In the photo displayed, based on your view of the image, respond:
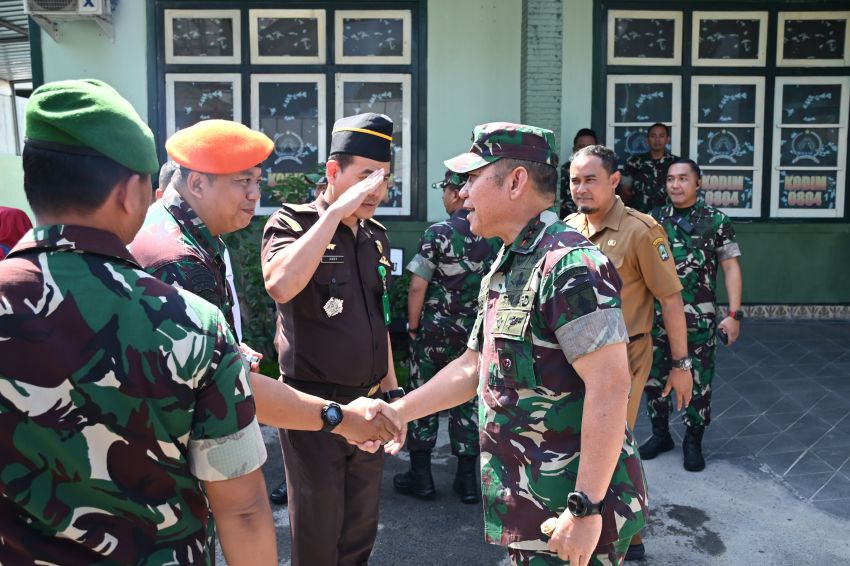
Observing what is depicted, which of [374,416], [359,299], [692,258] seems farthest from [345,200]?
[692,258]

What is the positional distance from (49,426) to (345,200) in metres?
1.61

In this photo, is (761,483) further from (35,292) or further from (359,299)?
(35,292)

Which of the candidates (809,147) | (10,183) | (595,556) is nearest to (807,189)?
(809,147)

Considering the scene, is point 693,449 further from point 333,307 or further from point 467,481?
point 333,307

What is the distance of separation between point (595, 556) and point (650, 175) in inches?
261

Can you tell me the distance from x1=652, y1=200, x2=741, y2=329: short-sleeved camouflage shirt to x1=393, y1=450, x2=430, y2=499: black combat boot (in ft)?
6.54

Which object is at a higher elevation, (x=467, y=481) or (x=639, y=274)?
(x=639, y=274)

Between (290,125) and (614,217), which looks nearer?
(614,217)

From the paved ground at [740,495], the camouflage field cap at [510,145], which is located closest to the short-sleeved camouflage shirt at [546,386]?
the camouflage field cap at [510,145]

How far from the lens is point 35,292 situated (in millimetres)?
1260

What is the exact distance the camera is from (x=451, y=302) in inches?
182

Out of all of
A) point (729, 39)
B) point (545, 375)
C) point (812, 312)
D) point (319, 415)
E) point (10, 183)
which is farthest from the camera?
point (10, 183)

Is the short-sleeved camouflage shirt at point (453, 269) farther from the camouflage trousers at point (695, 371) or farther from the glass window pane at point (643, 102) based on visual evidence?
the glass window pane at point (643, 102)

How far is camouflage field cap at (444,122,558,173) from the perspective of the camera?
213 centimetres
